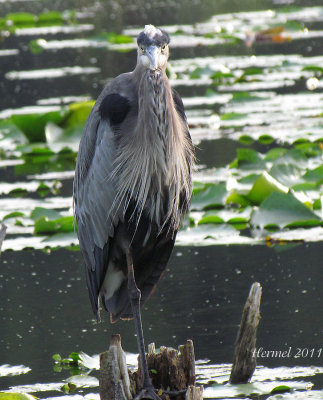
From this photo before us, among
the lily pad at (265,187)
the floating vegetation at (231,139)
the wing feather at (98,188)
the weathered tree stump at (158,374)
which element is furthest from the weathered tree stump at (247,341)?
the lily pad at (265,187)

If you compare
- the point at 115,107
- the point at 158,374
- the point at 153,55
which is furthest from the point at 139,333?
the point at 153,55

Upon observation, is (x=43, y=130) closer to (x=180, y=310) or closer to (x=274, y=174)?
(x=274, y=174)

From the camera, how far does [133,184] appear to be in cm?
466

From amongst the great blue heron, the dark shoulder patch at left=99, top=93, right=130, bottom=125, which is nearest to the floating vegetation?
the great blue heron

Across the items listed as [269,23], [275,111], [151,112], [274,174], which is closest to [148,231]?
[151,112]

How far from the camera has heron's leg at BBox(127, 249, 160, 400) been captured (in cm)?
443

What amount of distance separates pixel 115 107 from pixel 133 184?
383 millimetres

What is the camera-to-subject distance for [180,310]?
5.88 meters

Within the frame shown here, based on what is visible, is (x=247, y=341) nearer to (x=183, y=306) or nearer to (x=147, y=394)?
(x=147, y=394)

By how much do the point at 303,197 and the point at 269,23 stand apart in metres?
10.1

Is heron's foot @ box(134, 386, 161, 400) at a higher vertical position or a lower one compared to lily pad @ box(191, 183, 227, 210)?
lower

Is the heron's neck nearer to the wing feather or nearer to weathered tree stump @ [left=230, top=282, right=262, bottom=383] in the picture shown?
the wing feather

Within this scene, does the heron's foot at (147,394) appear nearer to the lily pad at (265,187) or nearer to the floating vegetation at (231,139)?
the floating vegetation at (231,139)

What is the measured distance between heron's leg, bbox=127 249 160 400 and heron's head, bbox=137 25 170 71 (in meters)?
1.03
